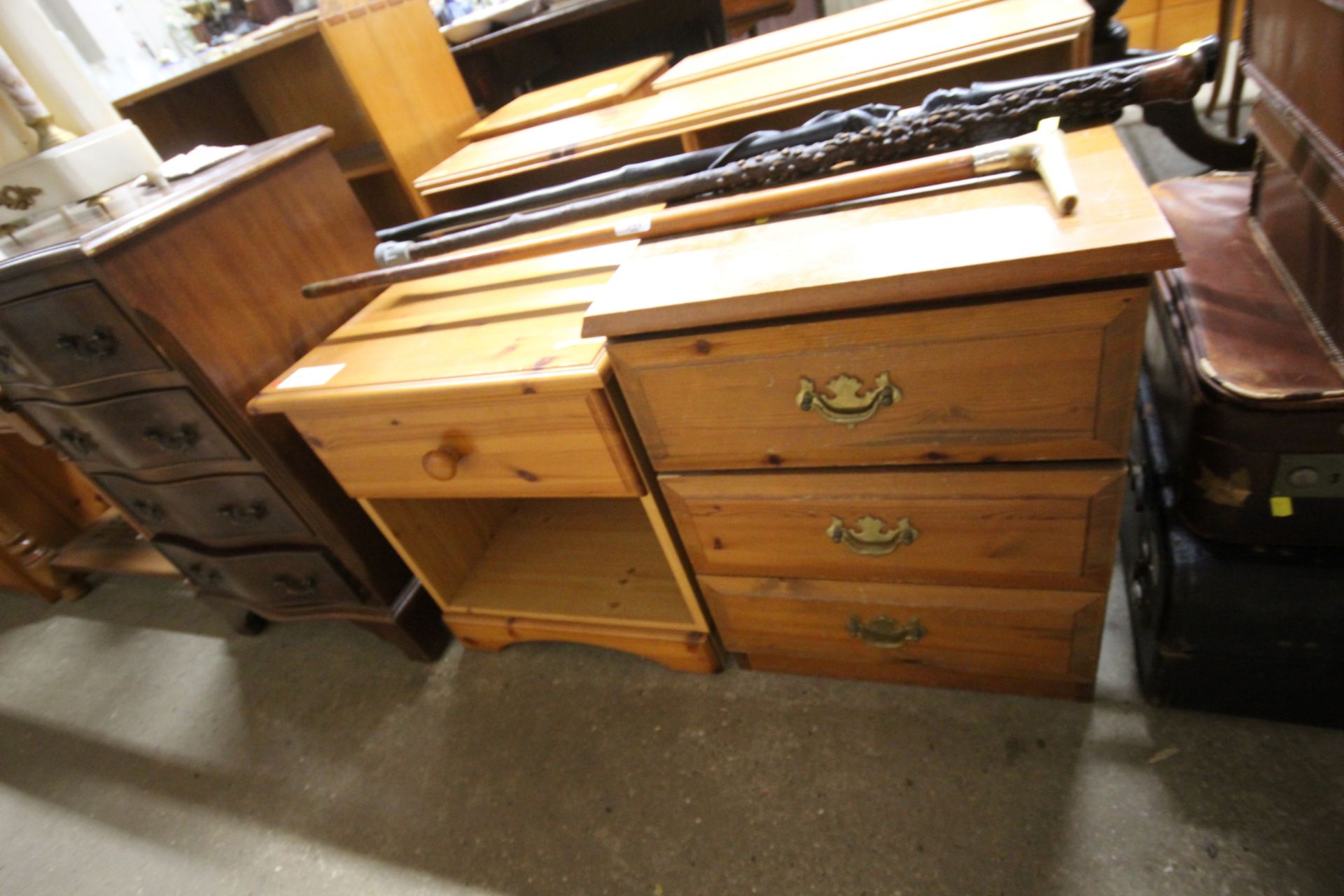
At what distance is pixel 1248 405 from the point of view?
731 mm

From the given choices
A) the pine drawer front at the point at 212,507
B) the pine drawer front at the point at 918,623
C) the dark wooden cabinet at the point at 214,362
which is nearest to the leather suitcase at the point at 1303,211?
the pine drawer front at the point at 918,623

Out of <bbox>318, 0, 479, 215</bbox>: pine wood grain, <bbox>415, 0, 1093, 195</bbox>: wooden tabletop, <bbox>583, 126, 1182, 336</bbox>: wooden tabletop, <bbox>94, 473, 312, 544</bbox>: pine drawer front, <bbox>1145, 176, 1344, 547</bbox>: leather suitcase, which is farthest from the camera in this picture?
<bbox>318, 0, 479, 215</bbox>: pine wood grain

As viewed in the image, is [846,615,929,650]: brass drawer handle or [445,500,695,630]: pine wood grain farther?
[445,500,695,630]: pine wood grain

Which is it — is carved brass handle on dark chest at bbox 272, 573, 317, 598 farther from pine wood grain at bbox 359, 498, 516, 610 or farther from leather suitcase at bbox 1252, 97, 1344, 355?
leather suitcase at bbox 1252, 97, 1344, 355

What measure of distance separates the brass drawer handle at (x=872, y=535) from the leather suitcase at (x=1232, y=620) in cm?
33

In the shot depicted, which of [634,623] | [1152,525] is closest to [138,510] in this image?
[634,623]

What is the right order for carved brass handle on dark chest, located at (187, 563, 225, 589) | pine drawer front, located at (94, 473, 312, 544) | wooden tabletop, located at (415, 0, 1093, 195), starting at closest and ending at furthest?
wooden tabletop, located at (415, 0, 1093, 195)
pine drawer front, located at (94, 473, 312, 544)
carved brass handle on dark chest, located at (187, 563, 225, 589)

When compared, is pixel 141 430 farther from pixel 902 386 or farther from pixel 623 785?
pixel 902 386

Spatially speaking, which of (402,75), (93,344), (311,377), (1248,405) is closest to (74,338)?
(93,344)

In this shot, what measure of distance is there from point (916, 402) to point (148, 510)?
1.48 meters

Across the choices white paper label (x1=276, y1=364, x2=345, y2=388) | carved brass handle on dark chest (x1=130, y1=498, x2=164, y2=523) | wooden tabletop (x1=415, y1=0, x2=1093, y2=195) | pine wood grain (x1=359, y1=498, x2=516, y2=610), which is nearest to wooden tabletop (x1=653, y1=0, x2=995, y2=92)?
wooden tabletop (x1=415, y1=0, x2=1093, y2=195)

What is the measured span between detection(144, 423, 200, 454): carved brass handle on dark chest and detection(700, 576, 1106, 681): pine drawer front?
0.87 m

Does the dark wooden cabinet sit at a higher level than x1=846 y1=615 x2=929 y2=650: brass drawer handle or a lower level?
higher

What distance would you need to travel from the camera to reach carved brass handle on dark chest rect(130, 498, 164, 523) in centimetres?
134
